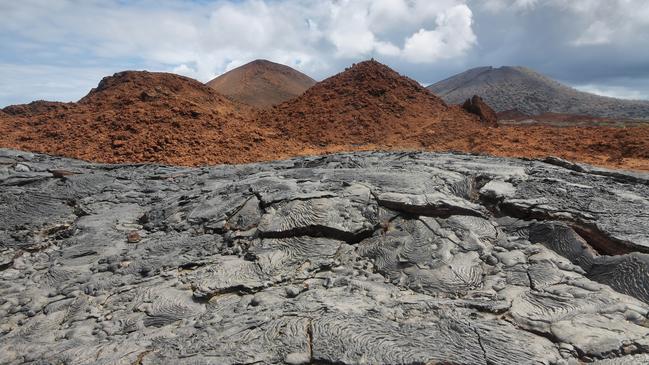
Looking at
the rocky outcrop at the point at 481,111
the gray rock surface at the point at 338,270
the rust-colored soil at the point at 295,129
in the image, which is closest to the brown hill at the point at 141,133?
the rust-colored soil at the point at 295,129

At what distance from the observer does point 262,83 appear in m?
35.0

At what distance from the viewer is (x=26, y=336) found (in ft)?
9.85

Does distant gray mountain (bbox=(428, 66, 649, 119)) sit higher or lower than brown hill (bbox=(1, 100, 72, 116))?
higher

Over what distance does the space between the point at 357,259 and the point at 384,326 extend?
95 cm

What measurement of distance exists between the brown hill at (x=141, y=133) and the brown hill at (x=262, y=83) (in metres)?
18.2

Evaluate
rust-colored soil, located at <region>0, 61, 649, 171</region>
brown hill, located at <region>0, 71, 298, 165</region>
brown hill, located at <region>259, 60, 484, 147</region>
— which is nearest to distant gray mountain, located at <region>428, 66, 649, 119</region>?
brown hill, located at <region>259, 60, 484, 147</region>

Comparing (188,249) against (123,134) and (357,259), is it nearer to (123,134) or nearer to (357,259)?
(357,259)

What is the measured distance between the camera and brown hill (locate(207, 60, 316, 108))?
32312 millimetres

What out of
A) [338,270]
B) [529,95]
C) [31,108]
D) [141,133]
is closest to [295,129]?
[141,133]

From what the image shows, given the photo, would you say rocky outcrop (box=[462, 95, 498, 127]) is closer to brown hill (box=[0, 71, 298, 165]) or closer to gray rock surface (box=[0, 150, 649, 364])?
brown hill (box=[0, 71, 298, 165])

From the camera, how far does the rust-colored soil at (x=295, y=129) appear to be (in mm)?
9820

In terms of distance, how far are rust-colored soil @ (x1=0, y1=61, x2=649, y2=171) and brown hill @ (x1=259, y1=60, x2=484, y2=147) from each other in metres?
0.04

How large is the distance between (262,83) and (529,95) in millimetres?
23258

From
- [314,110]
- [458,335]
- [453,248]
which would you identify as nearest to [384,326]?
[458,335]
